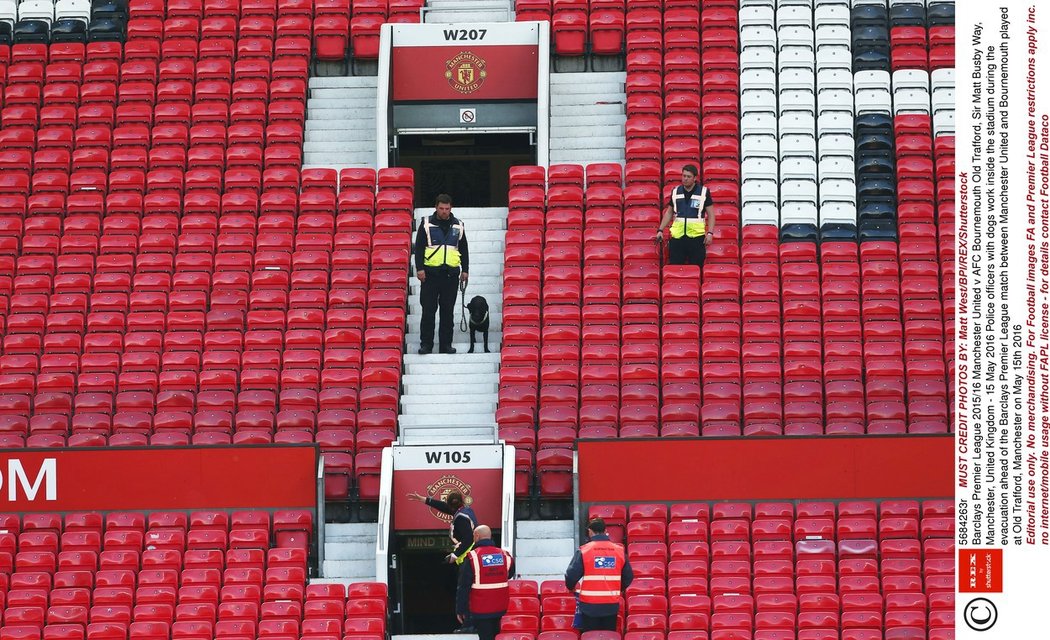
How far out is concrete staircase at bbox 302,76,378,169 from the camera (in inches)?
875

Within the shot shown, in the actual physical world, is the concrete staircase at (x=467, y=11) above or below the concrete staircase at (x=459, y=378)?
above

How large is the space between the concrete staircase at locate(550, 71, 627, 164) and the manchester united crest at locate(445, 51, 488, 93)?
0.88m

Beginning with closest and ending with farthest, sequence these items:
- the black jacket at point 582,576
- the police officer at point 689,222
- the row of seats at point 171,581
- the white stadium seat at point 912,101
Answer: the black jacket at point 582,576, the row of seats at point 171,581, the police officer at point 689,222, the white stadium seat at point 912,101

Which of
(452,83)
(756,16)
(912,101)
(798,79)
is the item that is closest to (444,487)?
(452,83)

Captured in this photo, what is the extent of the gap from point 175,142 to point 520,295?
16.5 ft

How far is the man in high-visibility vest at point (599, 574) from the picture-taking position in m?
14.3

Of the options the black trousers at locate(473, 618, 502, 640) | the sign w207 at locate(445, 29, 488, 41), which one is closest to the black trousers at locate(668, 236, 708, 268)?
the sign w207 at locate(445, 29, 488, 41)

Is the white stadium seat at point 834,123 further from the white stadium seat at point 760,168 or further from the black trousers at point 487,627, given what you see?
the black trousers at point 487,627

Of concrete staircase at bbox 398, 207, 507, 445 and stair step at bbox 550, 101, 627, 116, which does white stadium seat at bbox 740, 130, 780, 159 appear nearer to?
Result: stair step at bbox 550, 101, 627, 116

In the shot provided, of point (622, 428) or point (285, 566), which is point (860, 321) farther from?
point (285, 566)

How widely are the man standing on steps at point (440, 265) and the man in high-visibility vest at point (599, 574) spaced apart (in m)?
4.97

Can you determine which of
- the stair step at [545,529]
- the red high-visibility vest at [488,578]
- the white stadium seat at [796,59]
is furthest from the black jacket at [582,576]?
the white stadium seat at [796,59]

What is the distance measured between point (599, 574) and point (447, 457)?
3.14m

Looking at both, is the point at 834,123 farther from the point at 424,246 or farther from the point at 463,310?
the point at 424,246
